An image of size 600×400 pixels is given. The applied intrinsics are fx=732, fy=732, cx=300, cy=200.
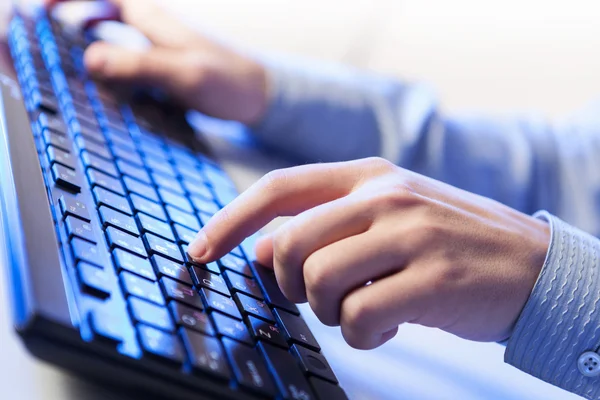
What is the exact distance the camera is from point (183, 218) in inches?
16.8

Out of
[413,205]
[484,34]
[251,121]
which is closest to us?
[413,205]

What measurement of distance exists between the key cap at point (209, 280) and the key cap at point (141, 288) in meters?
0.03

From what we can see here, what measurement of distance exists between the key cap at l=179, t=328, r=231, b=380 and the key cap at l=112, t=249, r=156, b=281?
44 millimetres

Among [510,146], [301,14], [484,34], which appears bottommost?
[510,146]

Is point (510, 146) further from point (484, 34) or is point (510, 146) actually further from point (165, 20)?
point (484, 34)

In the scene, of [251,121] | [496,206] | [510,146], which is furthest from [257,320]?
[510,146]

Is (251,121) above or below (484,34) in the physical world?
below

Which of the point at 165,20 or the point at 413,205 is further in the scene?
the point at 165,20

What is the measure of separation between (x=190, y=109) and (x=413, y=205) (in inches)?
13.9

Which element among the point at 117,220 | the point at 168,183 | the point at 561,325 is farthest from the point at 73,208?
the point at 561,325

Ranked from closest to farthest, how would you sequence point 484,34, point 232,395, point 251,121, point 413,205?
point 232,395 → point 413,205 → point 251,121 → point 484,34

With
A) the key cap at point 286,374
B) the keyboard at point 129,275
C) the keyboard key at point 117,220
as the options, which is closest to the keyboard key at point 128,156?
the keyboard at point 129,275

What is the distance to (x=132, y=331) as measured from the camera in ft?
0.92

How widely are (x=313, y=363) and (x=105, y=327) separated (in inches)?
4.0
